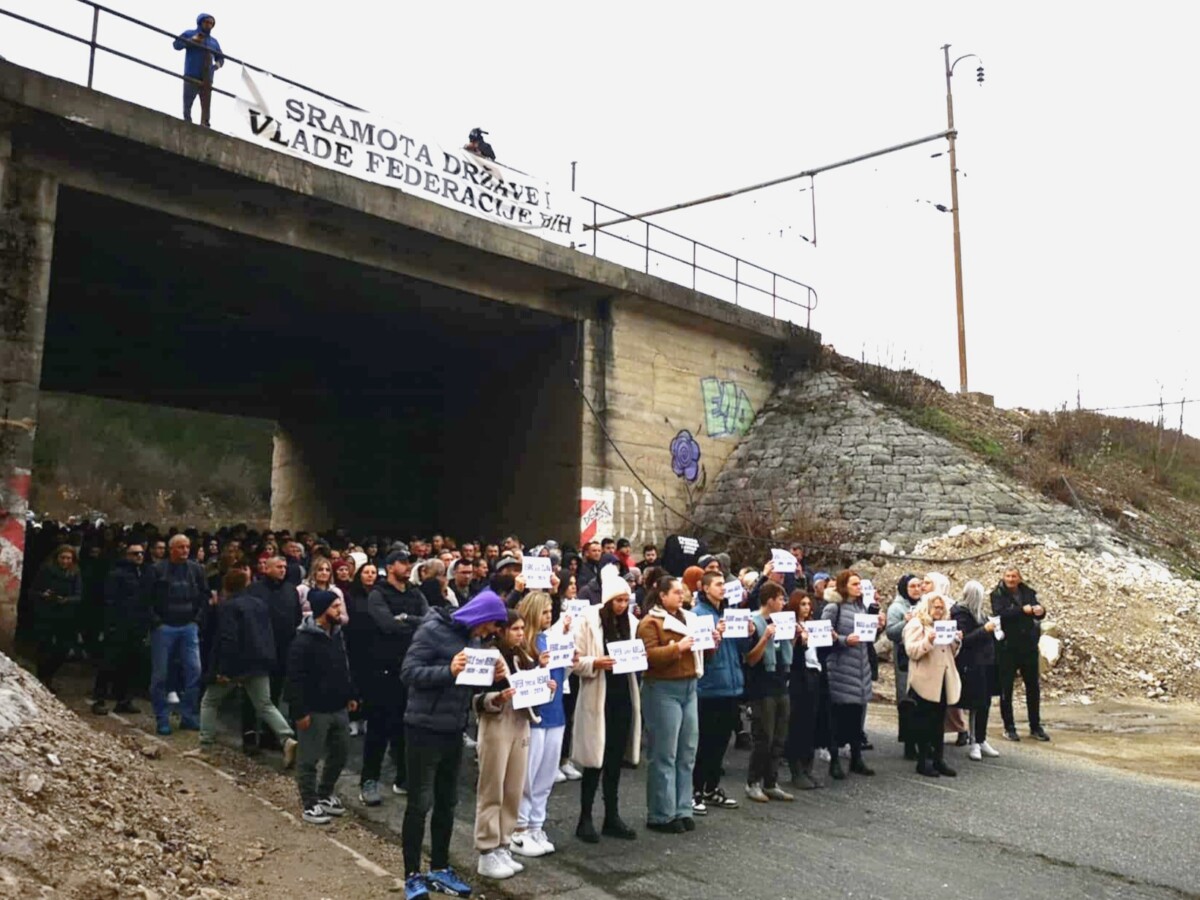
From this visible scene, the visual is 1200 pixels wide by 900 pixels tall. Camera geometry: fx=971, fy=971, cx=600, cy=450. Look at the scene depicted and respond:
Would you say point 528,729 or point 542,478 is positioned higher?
point 542,478

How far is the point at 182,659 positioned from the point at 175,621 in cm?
41

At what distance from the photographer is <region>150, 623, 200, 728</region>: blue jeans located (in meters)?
9.62

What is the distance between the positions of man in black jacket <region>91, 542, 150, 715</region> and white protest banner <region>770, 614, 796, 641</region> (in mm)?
→ 6232

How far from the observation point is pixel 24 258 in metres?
11.5

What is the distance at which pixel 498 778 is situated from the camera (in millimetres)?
5926

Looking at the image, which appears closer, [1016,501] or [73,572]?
[73,572]

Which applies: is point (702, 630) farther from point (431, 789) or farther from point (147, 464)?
point (147, 464)

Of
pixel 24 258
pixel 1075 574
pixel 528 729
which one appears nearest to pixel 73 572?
pixel 24 258

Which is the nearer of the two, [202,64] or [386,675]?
[386,675]

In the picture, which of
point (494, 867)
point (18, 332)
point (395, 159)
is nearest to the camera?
point (494, 867)

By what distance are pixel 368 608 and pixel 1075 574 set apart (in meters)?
13.1

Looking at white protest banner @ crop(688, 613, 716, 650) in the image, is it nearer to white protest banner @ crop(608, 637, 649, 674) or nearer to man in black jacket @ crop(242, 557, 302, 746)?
white protest banner @ crop(608, 637, 649, 674)

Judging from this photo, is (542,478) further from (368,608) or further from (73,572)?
(368,608)

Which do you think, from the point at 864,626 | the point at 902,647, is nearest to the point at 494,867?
the point at 864,626
